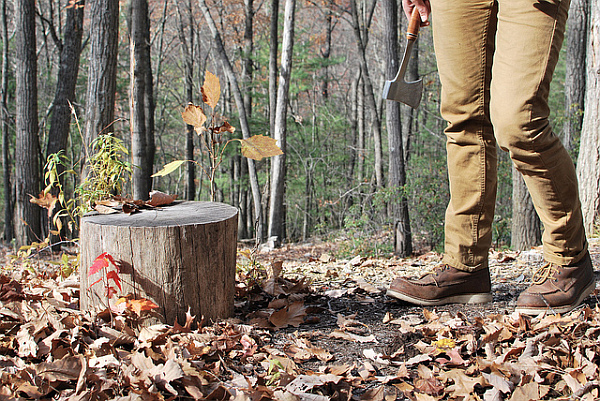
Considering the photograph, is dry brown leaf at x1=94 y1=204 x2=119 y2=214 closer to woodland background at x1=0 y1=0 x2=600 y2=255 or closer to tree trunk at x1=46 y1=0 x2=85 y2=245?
woodland background at x1=0 y1=0 x2=600 y2=255

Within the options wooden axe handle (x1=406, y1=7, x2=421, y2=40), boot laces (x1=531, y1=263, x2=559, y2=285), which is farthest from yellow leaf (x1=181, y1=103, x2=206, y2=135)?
boot laces (x1=531, y1=263, x2=559, y2=285)

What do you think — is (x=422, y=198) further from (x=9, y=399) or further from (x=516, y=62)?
(x=9, y=399)

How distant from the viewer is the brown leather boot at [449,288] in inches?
99.2

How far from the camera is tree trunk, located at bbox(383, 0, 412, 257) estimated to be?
24.5ft

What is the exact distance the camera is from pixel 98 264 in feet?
6.57

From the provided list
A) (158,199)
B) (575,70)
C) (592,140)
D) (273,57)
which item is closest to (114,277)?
(158,199)

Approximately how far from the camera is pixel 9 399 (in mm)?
1535

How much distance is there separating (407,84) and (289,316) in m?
1.50

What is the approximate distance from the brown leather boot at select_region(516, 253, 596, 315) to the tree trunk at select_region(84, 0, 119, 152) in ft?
16.6

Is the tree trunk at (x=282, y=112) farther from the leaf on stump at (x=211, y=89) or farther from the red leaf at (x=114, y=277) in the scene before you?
the red leaf at (x=114, y=277)

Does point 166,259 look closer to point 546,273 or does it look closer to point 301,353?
→ point 301,353

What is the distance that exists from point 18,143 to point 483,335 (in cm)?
1025

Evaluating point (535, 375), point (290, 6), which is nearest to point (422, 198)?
point (290, 6)

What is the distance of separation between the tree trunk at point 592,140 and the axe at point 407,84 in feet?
12.1
